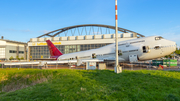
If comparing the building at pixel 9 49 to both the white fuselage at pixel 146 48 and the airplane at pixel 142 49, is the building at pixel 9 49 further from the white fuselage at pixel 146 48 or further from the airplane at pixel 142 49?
the white fuselage at pixel 146 48

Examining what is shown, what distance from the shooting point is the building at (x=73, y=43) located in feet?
202

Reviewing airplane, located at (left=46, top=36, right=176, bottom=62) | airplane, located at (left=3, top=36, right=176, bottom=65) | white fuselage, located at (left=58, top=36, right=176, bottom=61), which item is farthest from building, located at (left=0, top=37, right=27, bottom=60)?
white fuselage, located at (left=58, top=36, right=176, bottom=61)

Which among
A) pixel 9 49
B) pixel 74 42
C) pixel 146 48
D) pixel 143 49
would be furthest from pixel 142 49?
pixel 9 49

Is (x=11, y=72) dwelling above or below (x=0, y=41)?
below

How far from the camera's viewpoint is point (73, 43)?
66.9m

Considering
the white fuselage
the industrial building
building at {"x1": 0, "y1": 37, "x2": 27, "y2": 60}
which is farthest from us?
building at {"x1": 0, "y1": 37, "x2": 27, "y2": 60}

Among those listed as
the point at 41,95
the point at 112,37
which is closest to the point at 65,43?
Answer: the point at 112,37

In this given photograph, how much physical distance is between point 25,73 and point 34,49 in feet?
195

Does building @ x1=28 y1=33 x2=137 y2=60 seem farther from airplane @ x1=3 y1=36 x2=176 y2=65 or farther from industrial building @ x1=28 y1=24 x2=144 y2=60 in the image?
airplane @ x1=3 y1=36 x2=176 y2=65

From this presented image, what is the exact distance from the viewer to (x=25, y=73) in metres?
20.7

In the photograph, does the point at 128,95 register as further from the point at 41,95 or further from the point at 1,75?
the point at 1,75

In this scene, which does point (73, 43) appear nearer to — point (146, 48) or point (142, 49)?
point (142, 49)

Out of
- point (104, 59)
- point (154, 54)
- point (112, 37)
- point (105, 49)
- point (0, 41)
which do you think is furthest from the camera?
point (0, 41)

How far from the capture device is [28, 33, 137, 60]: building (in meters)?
61.4
